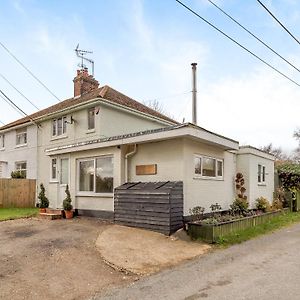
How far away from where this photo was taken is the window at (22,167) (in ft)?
77.2

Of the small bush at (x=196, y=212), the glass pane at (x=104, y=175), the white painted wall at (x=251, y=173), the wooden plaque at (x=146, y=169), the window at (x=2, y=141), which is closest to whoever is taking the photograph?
the small bush at (x=196, y=212)

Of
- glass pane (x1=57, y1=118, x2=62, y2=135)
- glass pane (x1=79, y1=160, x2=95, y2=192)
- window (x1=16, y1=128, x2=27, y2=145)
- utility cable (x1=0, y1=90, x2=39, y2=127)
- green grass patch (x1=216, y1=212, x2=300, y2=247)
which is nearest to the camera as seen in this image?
green grass patch (x1=216, y1=212, x2=300, y2=247)

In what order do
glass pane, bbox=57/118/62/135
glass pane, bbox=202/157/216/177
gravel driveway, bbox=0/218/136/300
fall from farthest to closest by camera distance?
glass pane, bbox=57/118/62/135, glass pane, bbox=202/157/216/177, gravel driveway, bbox=0/218/136/300

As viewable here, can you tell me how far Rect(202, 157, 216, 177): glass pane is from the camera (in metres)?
12.9

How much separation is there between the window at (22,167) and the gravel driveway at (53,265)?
1235 cm

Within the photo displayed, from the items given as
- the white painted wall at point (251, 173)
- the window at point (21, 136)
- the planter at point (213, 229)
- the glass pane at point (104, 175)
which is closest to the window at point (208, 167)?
the white painted wall at point (251, 173)

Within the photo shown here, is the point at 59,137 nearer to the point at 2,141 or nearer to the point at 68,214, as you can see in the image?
the point at 68,214

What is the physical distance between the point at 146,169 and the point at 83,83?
1148 centimetres

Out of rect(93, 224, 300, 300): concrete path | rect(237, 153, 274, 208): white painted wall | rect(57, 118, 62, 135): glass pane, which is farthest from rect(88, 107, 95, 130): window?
rect(93, 224, 300, 300): concrete path

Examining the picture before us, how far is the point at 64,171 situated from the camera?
16.4 meters

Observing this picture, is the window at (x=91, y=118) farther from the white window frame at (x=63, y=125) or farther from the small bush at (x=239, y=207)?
the small bush at (x=239, y=207)

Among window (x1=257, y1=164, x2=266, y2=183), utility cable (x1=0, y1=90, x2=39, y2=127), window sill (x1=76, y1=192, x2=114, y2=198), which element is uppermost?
utility cable (x1=0, y1=90, x2=39, y2=127)

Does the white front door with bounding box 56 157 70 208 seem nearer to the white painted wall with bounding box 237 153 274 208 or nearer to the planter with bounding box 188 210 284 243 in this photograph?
the planter with bounding box 188 210 284 243

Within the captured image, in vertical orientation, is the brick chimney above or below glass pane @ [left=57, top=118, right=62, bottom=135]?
above
